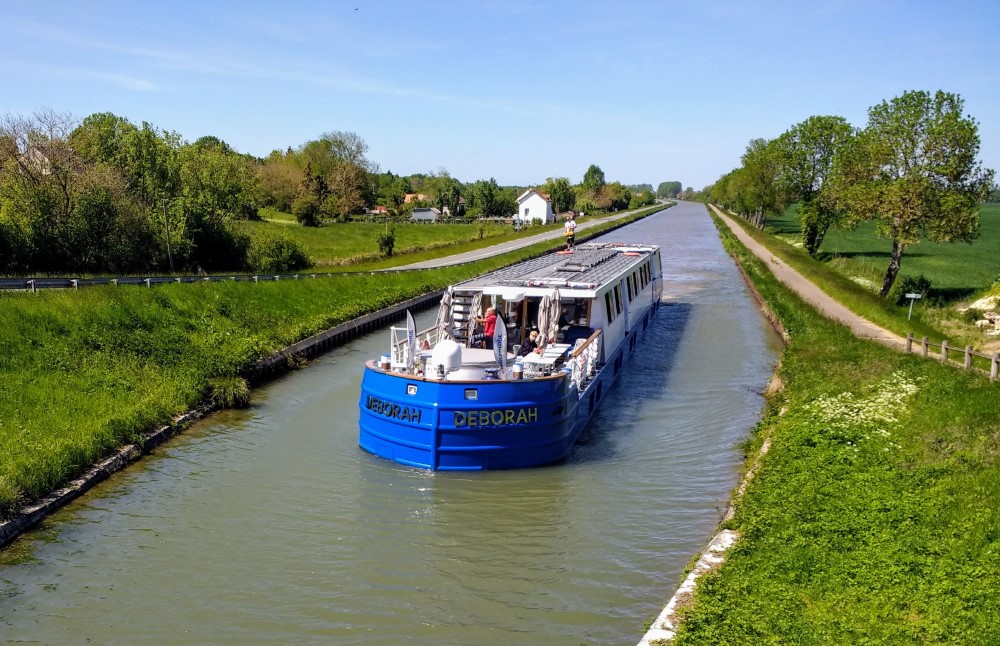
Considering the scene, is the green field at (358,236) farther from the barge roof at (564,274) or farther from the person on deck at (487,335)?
the person on deck at (487,335)

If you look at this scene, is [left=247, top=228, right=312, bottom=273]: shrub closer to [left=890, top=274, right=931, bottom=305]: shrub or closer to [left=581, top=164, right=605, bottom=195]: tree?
[left=890, top=274, right=931, bottom=305]: shrub

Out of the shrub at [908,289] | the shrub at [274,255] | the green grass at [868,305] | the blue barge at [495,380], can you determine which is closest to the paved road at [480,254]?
the shrub at [274,255]

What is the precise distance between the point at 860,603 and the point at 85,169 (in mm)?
40717

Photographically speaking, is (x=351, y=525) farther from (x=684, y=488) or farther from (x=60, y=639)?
(x=684, y=488)

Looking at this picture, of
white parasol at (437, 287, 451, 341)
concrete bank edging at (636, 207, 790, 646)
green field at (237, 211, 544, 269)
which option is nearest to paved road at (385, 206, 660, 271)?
green field at (237, 211, 544, 269)

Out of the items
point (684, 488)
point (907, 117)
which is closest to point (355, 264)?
point (907, 117)

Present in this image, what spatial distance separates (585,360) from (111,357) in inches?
475

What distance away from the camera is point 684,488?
14453mm

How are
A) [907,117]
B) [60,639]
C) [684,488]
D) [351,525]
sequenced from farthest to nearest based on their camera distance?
[907,117] < [684,488] < [351,525] < [60,639]

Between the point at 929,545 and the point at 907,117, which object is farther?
the point at 907,117

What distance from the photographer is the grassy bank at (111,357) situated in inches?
557

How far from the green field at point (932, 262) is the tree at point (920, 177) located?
4.03 m

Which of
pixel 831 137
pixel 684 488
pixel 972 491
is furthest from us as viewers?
pixel 831 137

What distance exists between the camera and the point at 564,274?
22.1m
